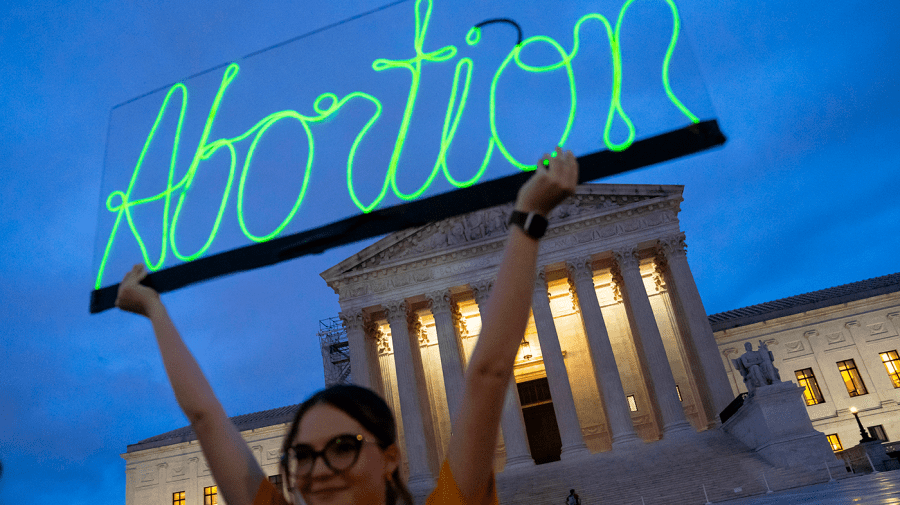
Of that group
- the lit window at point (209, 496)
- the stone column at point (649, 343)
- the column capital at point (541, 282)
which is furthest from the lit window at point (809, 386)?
the lit window at point (209, 496)

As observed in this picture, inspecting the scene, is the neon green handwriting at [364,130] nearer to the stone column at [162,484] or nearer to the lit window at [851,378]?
the lit window at [851,378]

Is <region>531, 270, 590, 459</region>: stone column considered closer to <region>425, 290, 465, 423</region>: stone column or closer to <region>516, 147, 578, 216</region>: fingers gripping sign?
<region>425, 290, 465, 423</region>: stone column

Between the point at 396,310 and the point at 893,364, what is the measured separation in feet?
104

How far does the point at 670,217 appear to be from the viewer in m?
30.7

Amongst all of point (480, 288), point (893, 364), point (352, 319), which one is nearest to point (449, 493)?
point (480, 288)

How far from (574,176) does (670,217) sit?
31284 mm

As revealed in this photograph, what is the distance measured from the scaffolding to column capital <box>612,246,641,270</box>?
20.8 metres

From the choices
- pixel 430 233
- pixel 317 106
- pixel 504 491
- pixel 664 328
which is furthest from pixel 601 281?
pixel 317 106

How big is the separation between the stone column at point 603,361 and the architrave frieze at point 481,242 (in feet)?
3.96

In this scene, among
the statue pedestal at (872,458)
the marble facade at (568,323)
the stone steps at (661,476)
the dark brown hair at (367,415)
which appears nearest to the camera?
the dark brown hair at (367,415)

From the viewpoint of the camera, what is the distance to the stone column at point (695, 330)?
2733 cm

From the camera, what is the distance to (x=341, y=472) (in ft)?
5.24

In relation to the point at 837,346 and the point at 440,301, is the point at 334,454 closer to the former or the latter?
the point at 440,301

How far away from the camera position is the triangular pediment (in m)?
31.0
